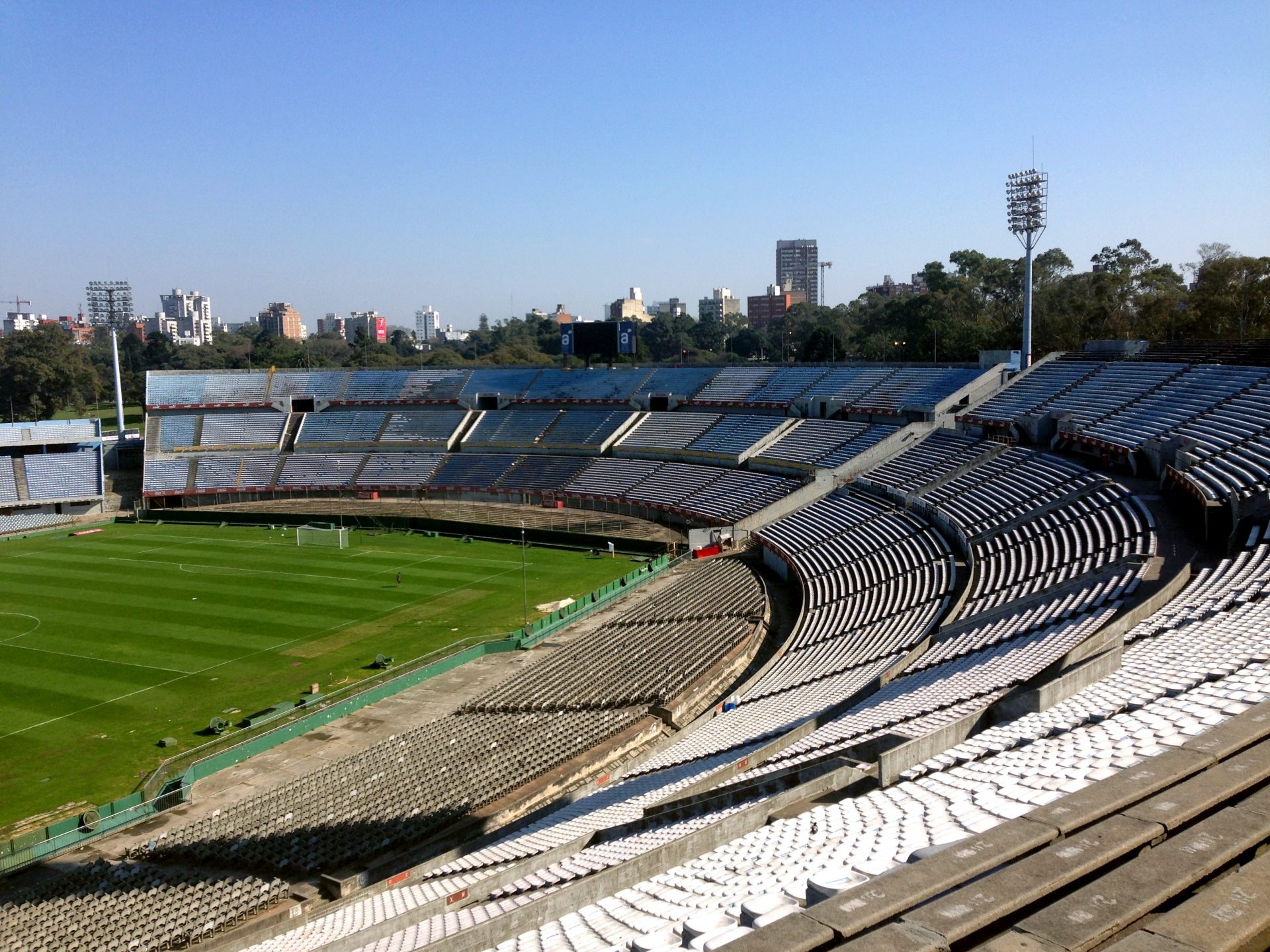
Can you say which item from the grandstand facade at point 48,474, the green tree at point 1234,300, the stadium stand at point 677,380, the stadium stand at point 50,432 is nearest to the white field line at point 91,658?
the grandstand facade at point 48,474

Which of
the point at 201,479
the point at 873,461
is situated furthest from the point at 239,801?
the point at 201,479

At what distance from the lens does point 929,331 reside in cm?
8750

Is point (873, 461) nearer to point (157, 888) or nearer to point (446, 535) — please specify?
point (446, 535)

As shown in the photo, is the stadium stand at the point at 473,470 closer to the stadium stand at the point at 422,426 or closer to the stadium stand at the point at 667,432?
the stadium stand at the point at 422,426

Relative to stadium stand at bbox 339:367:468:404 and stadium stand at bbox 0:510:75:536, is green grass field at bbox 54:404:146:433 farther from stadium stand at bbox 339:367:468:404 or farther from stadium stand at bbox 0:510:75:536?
stadium stand at bbox 0:510:75:536

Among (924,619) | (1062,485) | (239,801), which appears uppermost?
(1062,485)

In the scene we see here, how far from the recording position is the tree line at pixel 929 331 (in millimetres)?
65312

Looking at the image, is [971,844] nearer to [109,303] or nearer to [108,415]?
[109,303]

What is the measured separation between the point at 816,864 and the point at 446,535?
50026 mm

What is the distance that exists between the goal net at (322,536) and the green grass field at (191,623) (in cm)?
72

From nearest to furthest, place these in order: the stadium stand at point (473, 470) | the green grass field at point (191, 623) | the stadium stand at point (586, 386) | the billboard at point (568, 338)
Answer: the green grass field at point (191, 623) < the stadium stand at point (473, 470) < the stadium stand at point (586, 386) < the billboard at point (568, 338)

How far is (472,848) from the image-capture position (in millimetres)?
20062

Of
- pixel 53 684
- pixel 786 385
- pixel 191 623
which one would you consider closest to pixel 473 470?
pixel 786 385

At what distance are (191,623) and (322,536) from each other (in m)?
17.8
